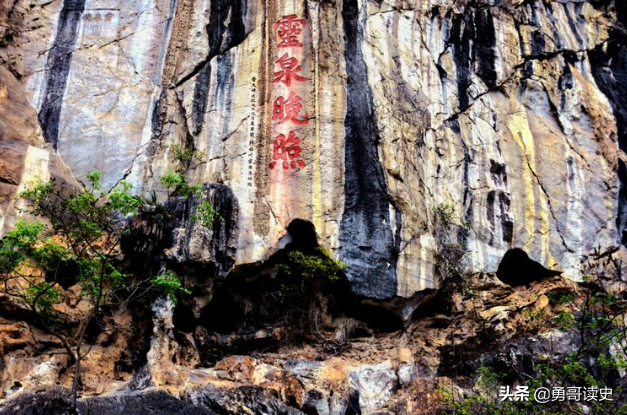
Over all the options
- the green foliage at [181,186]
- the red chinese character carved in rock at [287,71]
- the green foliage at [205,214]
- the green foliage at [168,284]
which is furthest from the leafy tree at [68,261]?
the red chinese character carved in rock at [287,71]

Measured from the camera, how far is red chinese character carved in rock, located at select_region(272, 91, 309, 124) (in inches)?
473

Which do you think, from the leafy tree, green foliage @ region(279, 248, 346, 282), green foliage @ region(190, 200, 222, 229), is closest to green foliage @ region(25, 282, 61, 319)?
the leafy tree

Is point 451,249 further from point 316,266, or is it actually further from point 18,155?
point 18,155

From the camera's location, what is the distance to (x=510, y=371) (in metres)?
10.9

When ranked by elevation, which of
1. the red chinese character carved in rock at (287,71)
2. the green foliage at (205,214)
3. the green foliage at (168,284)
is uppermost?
the red chinese character carved in rock at (287,71)

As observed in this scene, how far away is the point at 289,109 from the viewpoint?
476 inches

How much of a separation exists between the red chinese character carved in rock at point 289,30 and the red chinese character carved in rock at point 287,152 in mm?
1703

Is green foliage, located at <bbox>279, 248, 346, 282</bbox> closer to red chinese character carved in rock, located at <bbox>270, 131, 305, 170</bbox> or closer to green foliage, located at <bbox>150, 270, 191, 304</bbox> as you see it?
red chinese character carved in rock, located at <bbox>270, 131, 305, 170</bbox>

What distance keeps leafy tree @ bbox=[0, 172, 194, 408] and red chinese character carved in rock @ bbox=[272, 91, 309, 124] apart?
2737 mm

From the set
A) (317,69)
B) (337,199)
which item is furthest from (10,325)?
(317,69)

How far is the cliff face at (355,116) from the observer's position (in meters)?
11.6

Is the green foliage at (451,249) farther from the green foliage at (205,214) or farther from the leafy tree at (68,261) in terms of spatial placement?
the leafy tree at (68,261)

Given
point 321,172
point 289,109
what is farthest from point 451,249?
point 289,109

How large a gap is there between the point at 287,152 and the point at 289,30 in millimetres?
2325
